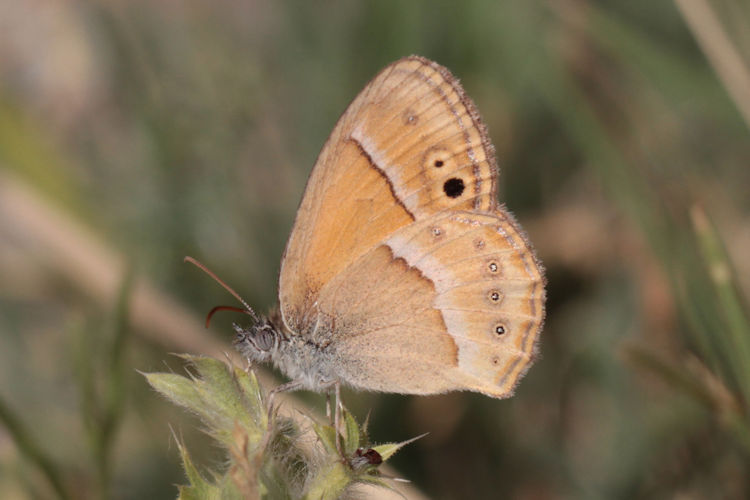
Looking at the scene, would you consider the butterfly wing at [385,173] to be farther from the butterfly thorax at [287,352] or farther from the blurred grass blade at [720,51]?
the blurred grass blade at [720,51]

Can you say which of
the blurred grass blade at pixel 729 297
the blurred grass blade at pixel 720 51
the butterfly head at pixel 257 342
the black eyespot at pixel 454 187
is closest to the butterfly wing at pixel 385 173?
the black eyespot at pixel 454 187

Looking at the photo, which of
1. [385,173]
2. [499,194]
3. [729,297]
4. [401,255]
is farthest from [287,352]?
[499,194]

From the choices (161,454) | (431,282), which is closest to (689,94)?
(431,282)

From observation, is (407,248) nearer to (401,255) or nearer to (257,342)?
(401,255)

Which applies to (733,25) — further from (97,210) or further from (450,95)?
(97,210)

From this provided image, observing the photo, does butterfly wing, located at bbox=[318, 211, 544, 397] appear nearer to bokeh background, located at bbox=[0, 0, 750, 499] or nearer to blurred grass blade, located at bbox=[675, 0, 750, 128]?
bokeh background, located at bbox=[0, 0, 750, 499]

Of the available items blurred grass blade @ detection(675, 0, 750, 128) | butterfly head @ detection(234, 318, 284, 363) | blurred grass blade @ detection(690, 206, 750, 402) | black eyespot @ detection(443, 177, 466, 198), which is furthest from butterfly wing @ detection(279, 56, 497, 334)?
blurred grass blade @ detection(675, 0, 750, 128)

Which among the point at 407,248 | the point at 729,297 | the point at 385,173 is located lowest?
the point at 729,297
